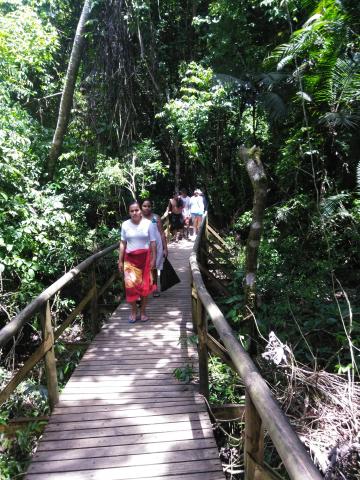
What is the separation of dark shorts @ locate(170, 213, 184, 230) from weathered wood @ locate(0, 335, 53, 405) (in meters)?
7.64

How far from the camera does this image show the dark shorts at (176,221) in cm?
1072

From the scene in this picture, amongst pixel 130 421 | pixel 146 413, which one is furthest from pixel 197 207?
pixel 130 421

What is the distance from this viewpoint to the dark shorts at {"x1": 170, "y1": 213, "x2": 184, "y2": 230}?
35.2 ft

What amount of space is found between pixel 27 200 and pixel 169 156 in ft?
33.2

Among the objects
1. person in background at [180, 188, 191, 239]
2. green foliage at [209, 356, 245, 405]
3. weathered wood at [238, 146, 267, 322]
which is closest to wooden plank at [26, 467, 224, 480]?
green foliage at [209, 356, 245, 405]

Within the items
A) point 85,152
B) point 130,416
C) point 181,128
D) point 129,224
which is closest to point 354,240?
point 129,224

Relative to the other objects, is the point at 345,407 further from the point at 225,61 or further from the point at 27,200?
the point at 225,61

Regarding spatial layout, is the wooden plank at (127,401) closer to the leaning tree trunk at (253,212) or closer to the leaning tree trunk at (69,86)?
the leaning tree trunk at (253,212)

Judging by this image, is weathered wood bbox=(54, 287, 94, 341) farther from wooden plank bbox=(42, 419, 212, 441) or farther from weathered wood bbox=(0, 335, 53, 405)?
wooden plank bbox=(42, 419, 212, 441)

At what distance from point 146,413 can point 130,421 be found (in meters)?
0.16

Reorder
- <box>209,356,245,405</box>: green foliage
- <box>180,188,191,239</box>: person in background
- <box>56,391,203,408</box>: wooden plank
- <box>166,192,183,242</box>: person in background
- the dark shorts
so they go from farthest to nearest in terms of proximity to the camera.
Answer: <box>180,188,191,239</box>: person in background → the dark shorts → <box>166,192,183,242</box>: person in background → <box>209,356,245,405</box>: green foliage → <box>56,391,203,408</box>: wooden plank

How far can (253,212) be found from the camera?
4.33 metres

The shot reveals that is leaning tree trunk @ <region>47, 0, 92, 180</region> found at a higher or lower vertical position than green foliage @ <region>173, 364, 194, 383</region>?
higher

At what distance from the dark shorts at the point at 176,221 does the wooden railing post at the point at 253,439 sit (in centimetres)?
901
